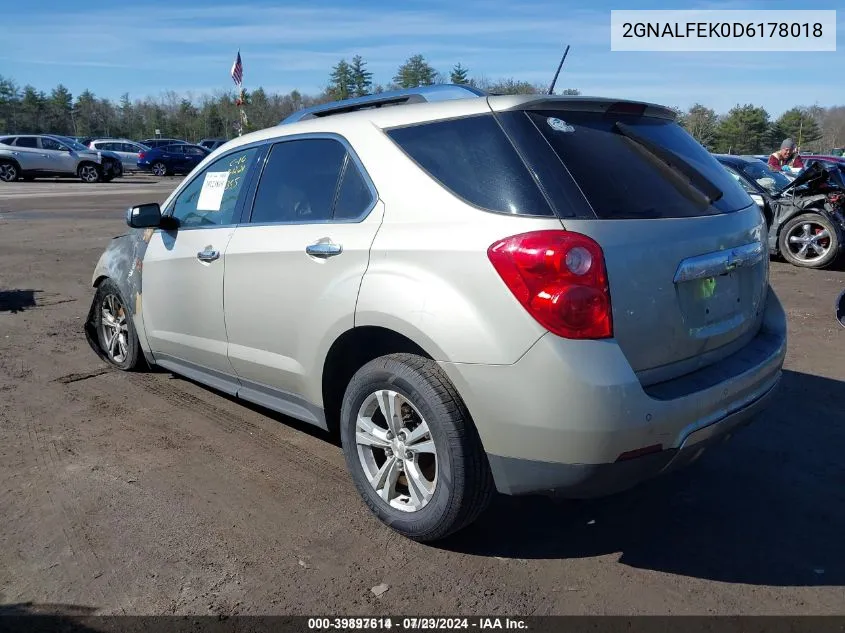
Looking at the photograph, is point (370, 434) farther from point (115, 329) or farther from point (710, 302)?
point (115, 329)

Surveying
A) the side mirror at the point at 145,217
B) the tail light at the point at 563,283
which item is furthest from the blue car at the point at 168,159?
the tail light at the point at 563,283

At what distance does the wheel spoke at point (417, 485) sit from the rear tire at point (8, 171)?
3092 cm

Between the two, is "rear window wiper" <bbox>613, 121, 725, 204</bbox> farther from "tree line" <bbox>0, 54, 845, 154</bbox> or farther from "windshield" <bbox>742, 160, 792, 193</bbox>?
"tree line" <bbox>0, 54, 845, 154</bbox>

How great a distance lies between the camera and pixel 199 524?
3.26m

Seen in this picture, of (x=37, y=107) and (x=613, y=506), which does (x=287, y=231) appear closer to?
(x=613, y=506)

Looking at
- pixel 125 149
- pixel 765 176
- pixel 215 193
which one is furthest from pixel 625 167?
pixel 125 149

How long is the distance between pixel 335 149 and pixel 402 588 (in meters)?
2.04

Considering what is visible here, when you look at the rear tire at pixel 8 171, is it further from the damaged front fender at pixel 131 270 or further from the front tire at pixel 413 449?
the front tire at pixel 413 449

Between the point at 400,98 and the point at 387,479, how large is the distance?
185 centimetres

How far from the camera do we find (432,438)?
9.53 ft

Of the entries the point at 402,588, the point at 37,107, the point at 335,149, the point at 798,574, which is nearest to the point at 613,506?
the point at 798,574

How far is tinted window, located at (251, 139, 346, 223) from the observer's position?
11.5 feet

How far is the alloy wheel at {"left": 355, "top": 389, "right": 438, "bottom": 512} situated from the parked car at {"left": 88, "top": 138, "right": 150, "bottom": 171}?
3614 centimetres

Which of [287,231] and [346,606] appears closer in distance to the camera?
[346,606]
